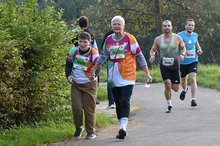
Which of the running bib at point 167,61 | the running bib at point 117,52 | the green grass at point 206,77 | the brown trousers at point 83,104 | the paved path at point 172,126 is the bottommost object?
the green grass at point 206,77

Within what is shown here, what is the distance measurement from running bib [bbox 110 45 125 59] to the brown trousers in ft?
1.98

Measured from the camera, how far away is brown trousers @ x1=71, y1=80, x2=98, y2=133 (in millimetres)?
8766

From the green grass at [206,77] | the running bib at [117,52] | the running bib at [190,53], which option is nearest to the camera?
the running bib at [117,52]

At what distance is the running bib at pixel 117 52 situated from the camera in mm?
8633

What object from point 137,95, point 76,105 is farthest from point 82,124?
point 137,95

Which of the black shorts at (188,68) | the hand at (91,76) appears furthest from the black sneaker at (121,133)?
the black shorts at (188,68)

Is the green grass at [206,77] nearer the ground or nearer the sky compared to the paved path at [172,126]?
nearer the ground

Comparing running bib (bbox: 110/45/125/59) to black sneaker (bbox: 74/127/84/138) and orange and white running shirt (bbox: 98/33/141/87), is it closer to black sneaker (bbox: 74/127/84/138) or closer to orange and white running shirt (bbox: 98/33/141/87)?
orange and white running shirt (bbox: 98/33/141/87)

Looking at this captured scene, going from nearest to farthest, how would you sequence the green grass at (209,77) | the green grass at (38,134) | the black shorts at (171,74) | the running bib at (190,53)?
the green grass at (38,134)
the black shorts at (171,74)
the running bib at (190,53)
the green grass at (209,77)

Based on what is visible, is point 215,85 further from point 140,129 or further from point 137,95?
point 140,129

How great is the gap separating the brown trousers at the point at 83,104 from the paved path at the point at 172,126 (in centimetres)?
32

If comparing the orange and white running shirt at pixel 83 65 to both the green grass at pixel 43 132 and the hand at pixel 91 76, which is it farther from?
the green grass at pixel 43 132

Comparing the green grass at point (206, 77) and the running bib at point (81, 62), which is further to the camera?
the green grass at point (206, 77)

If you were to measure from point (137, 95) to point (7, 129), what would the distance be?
8.60 metres
